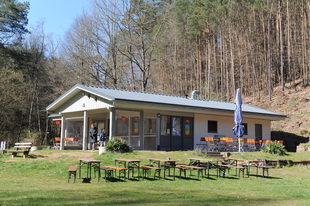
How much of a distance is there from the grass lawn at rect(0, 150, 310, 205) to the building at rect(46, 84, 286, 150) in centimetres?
319

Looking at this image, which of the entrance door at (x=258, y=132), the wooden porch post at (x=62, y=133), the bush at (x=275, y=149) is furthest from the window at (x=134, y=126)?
the entrance door at (x=258, y=132)

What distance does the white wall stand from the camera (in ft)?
68.1

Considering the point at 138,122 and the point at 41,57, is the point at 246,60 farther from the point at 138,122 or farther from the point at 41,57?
the point at 41,57

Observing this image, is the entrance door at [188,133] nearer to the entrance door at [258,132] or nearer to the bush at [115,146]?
the bush at [115,146]

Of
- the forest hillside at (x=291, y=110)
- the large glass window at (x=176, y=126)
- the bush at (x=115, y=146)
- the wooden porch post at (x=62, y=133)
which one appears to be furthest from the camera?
the forest hillside at (x=291, y=110)

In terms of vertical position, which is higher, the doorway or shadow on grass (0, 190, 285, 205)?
the doorway

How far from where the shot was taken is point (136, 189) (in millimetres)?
8961

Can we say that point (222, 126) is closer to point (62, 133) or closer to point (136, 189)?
point (62, 133)

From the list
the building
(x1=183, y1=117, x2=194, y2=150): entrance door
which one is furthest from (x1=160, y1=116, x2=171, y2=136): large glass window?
(x1=183, y1=117, x2=194, y2=150): entrance door

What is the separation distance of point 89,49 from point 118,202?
27886 millimetres

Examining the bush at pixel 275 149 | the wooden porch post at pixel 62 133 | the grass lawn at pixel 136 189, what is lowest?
the grass lawn at pixel 136 189

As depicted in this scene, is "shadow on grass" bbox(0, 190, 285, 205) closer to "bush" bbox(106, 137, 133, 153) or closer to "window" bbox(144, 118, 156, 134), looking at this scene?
"bush" bbox(106, 137, 133, 153)

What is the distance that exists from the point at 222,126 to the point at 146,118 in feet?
19.6

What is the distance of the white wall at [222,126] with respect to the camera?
68.1 ft
